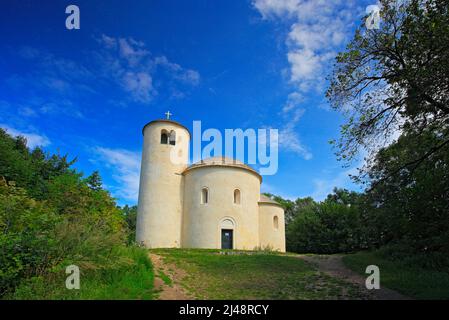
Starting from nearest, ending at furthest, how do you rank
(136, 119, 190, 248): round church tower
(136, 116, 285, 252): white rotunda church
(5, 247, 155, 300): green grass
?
(5, 247, 155, 300): green grass, (136, 116, 285, 252): white rotunda church, (136, 119, 190, 248): round church tower

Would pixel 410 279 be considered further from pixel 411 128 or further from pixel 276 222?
pixel 276 222

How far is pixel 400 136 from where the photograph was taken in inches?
509

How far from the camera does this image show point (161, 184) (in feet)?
87.8

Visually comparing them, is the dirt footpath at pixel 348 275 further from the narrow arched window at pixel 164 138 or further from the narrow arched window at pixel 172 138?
the narrow arched window at pixel 164 138

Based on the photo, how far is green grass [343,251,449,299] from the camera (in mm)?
9500

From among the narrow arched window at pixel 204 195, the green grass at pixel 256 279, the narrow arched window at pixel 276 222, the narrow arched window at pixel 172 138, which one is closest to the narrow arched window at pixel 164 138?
the narrow arched window at pixel 172 138

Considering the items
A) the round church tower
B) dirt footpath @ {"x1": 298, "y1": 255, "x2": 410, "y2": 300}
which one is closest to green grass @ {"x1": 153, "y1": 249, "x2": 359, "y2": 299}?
dirt footpath @ {"x1": 298, "y1": 255, "x2": 410, "y2": 300}

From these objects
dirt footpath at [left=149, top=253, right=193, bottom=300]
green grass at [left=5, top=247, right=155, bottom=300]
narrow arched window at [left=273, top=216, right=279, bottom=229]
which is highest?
narrow arched window at [left=273, top=216, right=279, bottom=229]

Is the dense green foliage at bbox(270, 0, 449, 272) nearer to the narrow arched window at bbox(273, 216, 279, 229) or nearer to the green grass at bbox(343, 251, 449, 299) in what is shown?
the green grass at bbox(343, 251, 449, 299)

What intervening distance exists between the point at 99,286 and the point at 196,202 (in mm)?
17426

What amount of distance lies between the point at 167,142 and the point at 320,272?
18.1 meters

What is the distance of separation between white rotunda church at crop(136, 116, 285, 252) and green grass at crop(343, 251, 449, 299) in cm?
1144
